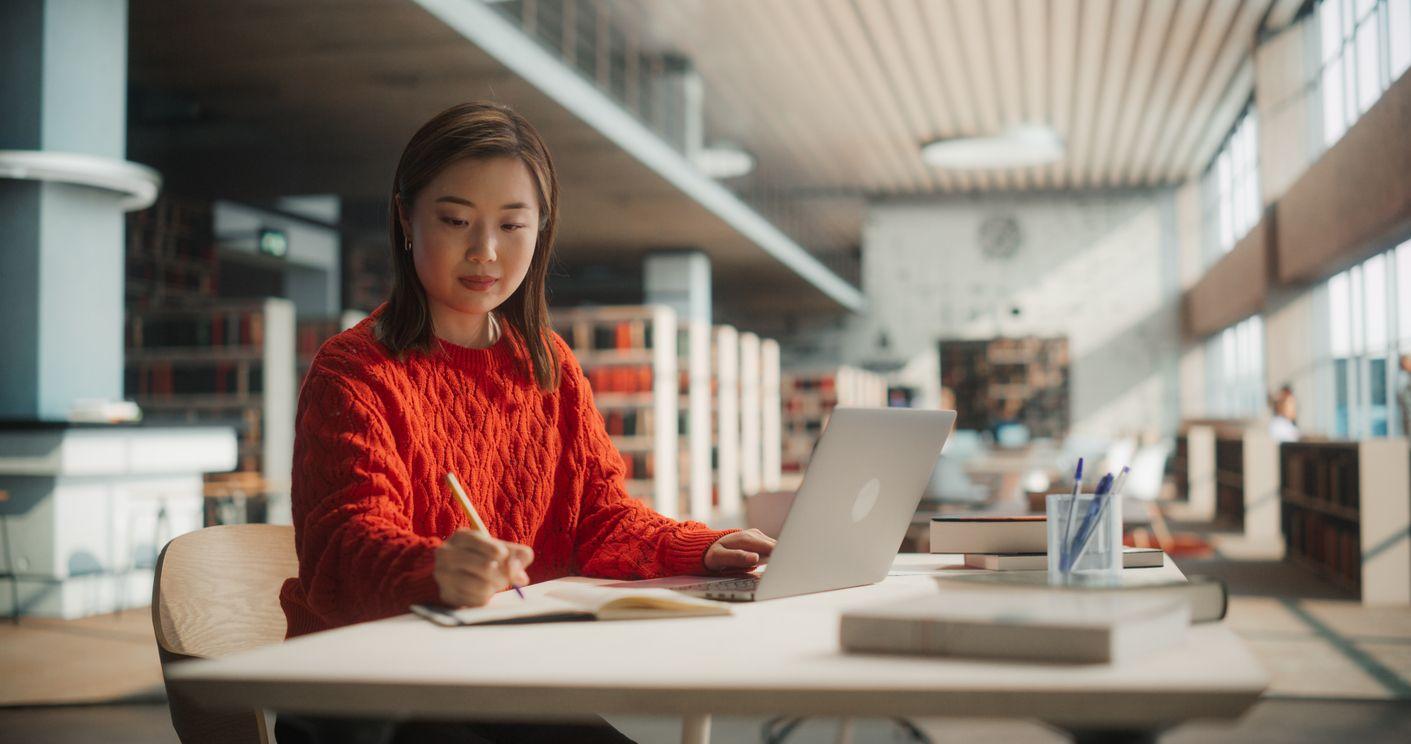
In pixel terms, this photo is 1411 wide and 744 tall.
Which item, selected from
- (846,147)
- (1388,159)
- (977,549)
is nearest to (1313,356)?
(1388,159)

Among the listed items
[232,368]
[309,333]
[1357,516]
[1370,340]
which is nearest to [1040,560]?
[1357,516]

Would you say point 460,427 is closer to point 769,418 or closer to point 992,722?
point 992,722

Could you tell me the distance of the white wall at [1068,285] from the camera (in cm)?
1828

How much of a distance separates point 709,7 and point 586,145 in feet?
7.90

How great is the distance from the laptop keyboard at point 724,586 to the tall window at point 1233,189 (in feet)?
42.3

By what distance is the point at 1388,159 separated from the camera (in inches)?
304

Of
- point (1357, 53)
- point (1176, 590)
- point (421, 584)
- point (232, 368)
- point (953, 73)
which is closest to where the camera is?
point (1176, 590)

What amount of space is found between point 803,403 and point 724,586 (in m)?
14.7

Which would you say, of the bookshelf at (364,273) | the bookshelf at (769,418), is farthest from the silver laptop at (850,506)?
the bookshelf at (364,273)

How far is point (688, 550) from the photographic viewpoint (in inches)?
58.2

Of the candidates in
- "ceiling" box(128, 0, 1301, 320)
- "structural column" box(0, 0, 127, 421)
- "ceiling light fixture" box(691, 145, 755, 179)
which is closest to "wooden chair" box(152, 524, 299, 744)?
"ceiling" box(128, 0, 1301, 320)

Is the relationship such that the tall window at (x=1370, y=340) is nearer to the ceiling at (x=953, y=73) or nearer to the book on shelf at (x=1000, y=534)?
the ceiling at (x=953, y=73)

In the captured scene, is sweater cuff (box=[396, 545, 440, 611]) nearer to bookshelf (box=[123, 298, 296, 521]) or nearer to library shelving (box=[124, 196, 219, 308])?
bookshelf (box=[123, 298, 296, 521])

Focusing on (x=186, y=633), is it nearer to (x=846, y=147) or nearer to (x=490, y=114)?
(x=490, y=114)
